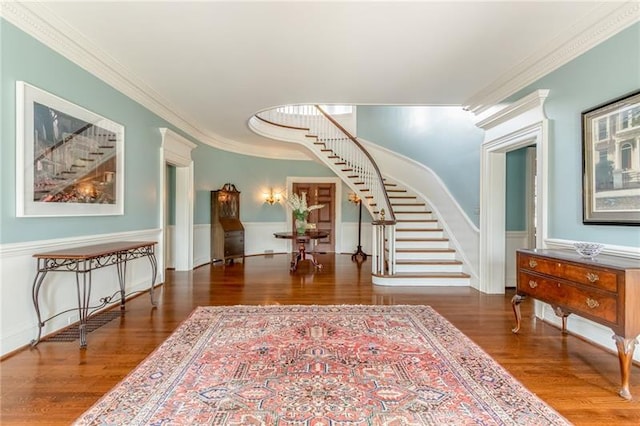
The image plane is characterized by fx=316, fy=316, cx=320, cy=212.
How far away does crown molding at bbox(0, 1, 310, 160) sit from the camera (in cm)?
243

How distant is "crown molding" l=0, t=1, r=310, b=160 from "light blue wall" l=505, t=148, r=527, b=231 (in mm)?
5115

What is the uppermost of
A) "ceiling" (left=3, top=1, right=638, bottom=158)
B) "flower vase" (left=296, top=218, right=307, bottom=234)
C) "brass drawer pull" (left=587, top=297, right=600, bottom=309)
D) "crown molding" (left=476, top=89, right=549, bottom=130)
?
"ceiling" (left=3, top=1, right=638, bottom=158)

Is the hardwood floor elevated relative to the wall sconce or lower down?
lower down

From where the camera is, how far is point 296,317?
3344 millimetres

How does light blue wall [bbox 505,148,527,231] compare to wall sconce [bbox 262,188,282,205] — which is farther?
wall sconce [bbox 262,188,282,205]

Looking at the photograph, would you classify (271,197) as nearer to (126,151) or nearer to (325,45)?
(126,151)

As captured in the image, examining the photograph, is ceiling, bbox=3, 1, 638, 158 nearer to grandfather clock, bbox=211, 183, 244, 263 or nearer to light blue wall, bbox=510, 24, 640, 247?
light blue wall, bbox=510, 24, 640, 247

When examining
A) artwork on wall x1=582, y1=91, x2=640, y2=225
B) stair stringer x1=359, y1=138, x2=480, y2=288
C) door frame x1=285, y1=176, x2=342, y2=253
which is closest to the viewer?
artwork on wall x1=582, y1=91, x2=640, y2=225

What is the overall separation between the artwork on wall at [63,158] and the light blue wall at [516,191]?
5.25 m

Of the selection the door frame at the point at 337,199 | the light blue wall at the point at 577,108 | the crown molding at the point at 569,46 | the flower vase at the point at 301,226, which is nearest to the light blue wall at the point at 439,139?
the crown molding at the point at 569,46

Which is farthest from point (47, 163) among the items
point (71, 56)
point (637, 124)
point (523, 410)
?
point (637, 124)

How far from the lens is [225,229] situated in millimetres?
6617

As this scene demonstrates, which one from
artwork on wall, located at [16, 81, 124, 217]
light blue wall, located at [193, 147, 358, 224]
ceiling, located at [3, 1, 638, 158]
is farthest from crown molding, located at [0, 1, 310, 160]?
light blue wall, located at [193, 147, 358, 224]

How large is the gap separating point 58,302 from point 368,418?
2986mm
